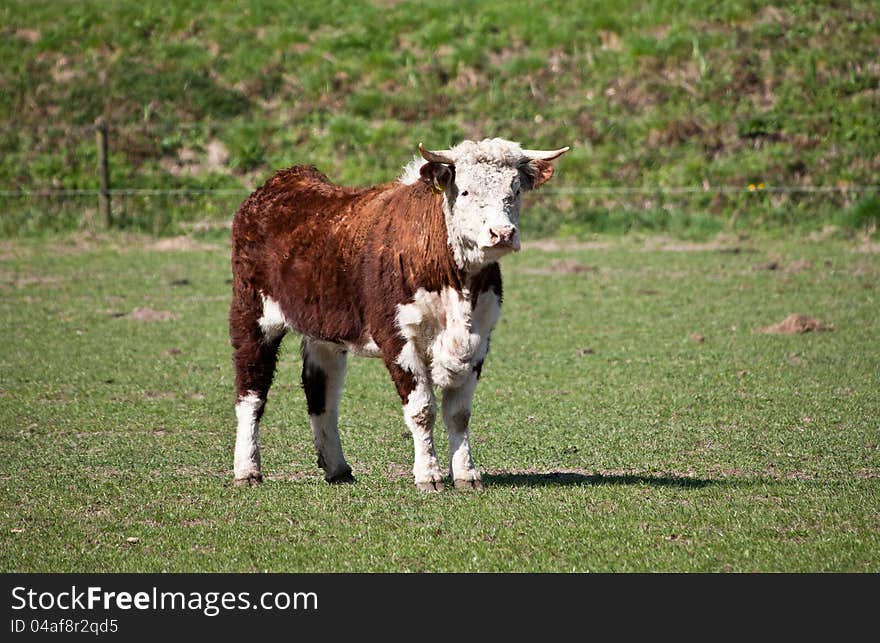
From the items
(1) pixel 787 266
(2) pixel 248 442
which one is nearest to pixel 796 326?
(1) pixel 787 266

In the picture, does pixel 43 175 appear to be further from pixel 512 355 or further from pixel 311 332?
pixel 311 332

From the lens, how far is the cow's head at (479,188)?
29.1 ft

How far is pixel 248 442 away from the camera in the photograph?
10141 millimetres

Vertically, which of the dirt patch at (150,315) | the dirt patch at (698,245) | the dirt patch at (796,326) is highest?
the dirt patch at (796,326)

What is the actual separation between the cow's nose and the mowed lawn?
1.69 meters

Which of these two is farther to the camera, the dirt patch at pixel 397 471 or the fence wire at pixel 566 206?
the fence wire at pixel 566 206

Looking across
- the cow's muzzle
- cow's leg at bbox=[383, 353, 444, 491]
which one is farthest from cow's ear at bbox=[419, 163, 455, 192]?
cow's leg at bbox=[383, 353, 444, 491]

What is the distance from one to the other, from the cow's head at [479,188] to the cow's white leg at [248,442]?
7.15 feet

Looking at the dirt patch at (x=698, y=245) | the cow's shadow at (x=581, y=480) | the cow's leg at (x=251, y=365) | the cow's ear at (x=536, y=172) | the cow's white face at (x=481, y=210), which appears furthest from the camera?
the dirt patch at (x=698, y=245)

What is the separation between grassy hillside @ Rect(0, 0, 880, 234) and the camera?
95.8 ft

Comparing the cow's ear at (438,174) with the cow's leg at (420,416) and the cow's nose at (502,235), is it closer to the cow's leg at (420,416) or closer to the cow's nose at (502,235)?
the cow's nose at (502,235)

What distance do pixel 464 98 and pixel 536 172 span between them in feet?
79.3

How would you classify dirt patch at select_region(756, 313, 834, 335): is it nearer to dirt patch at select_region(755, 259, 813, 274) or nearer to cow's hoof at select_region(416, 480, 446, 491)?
dirt patch at select_region(755, 259, 813, 274)

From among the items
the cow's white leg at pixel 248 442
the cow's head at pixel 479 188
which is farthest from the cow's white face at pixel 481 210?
the cow's white leg at pixel 248 442
